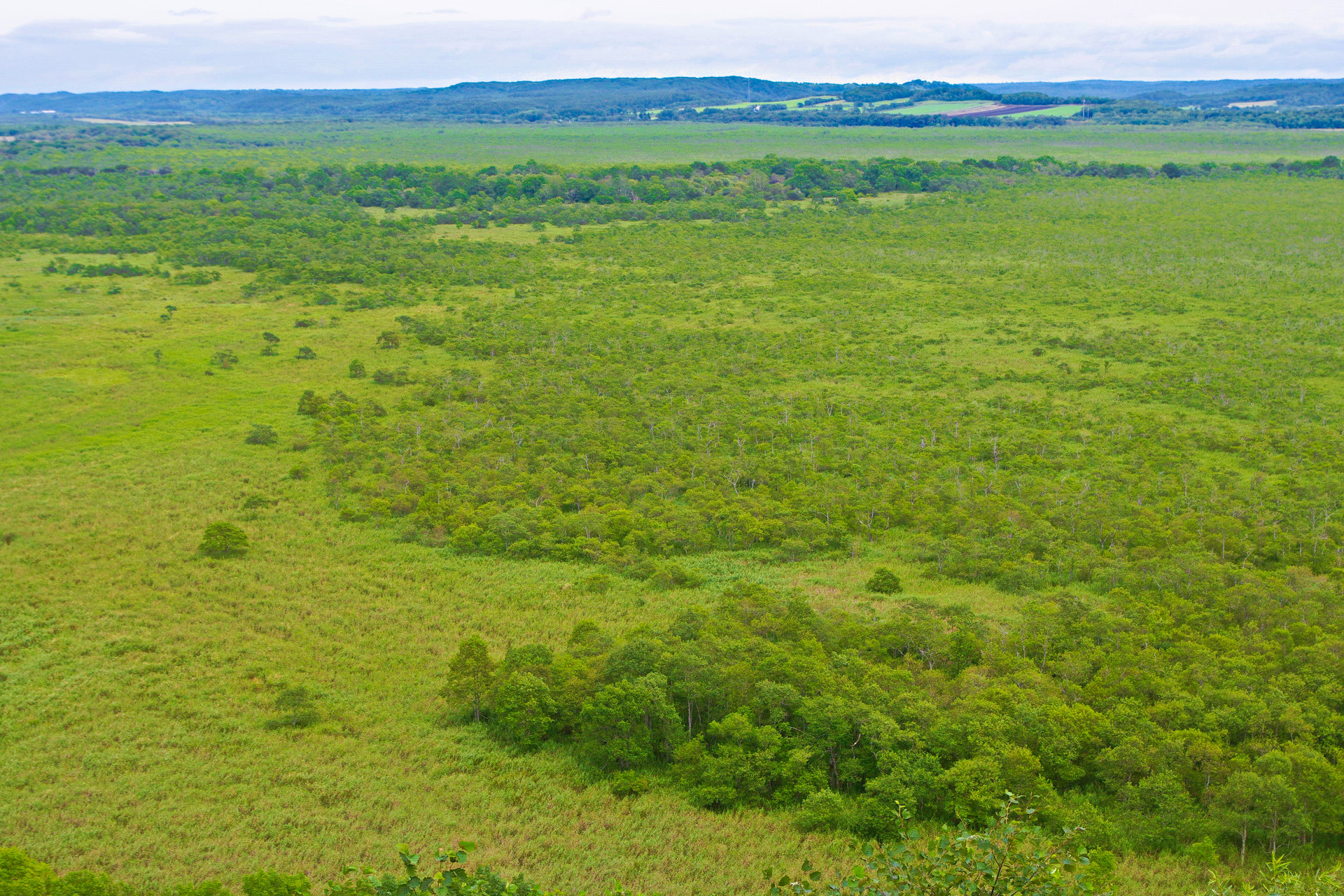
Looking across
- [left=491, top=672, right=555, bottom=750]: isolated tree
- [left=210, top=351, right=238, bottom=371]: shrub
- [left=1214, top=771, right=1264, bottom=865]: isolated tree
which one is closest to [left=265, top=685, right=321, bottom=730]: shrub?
[left=491, top=672, right=555, bottom=750]: isolated tree

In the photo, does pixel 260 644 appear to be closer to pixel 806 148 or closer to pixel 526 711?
pixel 526 711

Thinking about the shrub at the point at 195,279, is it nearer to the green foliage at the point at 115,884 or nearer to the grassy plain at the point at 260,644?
the grassy plain at the point at 260,644

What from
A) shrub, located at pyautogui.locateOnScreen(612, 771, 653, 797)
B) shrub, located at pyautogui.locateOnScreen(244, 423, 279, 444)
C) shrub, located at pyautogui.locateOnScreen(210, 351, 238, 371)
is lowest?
shrub, located at pyautogui.locateOnScreen(612, 771, 653, 797)

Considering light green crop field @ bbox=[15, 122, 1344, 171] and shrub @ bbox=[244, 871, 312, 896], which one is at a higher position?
light green crop field @ bbox=[15, 122, 1344, 171]

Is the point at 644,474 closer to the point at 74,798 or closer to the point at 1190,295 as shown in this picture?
the point at 74,798

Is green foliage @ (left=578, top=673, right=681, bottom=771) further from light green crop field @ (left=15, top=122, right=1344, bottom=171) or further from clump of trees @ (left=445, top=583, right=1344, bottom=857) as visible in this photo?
light green crop field @ (left=15, top=122, right=1344, bottom=171)

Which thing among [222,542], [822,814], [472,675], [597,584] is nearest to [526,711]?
[472,675]

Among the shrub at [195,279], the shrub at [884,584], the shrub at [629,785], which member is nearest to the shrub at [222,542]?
the shrub at [629,785]
